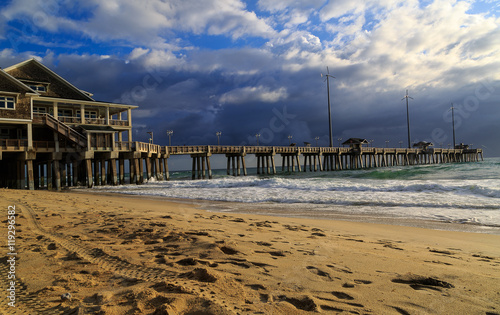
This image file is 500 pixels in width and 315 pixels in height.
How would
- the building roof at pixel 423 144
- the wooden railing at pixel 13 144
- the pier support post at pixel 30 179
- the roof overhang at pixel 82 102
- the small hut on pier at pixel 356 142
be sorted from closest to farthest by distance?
the pier support post at pixel 30 179 < the wooden railing at pixel 13 144 < the roof overhang at pixel 82 102 < the small hut on pier at pixel 356 142 < the building roof at pixel 423 144

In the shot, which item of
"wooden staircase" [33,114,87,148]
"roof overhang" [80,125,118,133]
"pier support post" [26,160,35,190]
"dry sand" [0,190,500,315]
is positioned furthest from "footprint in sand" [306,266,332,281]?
"wooden staircase" [33,114,87,148]

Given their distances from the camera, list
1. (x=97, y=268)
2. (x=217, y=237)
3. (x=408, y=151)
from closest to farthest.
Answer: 1. (x=97, y=268)
2. (x=217, y=237)
3. (x=408, y=151)

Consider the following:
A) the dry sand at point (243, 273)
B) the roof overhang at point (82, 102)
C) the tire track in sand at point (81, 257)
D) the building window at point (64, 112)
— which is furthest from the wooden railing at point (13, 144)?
the tire track in sand at point (81, 257)

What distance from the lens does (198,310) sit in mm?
2174

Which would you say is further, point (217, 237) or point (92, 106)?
point (92, 106)

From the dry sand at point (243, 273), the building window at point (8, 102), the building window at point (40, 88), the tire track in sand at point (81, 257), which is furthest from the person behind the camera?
the building window at point (40, 88)

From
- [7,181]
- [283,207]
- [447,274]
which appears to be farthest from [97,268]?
[7,181]

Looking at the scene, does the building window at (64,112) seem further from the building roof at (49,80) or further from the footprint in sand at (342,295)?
the footprint in sand at (342,295)

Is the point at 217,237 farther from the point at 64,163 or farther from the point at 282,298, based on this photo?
the point at 64,163

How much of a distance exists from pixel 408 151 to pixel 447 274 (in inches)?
3184

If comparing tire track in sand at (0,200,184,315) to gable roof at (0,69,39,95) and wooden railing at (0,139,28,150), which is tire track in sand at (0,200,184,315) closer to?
wooden railing at (0,139,28,150)

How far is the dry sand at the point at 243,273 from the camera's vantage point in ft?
7.65

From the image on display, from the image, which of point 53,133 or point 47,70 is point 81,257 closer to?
point 53,133

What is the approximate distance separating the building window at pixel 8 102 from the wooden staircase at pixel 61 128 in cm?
179
